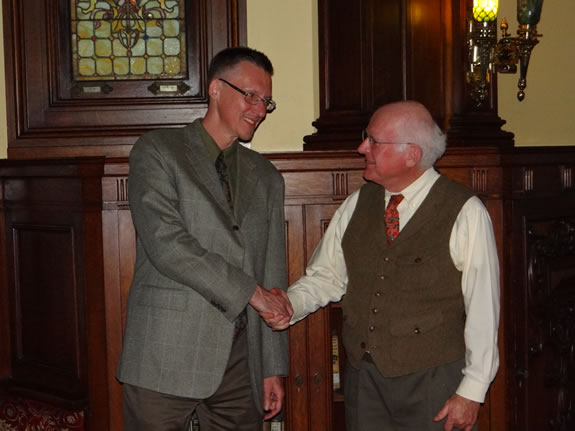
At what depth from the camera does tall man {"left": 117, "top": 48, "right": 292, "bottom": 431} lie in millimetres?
2361

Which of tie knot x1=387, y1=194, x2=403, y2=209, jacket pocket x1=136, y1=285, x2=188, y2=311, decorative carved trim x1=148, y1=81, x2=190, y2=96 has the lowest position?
jacket pocket x1=136, y1=285, x2=188, y2=311

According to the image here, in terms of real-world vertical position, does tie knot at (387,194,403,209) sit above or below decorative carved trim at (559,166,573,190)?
below

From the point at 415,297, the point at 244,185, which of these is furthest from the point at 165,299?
the point at 415,297

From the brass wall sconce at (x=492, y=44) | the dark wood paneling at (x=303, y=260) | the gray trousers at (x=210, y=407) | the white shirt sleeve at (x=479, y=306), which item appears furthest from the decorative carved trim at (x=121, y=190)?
the brass wall sconce at (x=492, y=44)

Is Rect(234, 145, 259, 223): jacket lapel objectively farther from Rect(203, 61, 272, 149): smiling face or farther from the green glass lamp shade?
the green glass lamp shade

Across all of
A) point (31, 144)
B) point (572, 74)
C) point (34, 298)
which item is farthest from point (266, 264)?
point (572, 74)

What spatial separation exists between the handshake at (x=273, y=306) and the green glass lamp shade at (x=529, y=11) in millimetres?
1690

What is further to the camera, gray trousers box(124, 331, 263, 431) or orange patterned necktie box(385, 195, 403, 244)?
orange patterned necktie box(385, 195, 403, 244)

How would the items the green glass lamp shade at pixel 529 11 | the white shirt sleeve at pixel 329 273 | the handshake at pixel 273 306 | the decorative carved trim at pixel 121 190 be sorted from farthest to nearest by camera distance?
the green glass lamp shade at pixel 529 11
the decorative carved trim at pixel 121 190
the white shirt sleeve at pixel 329 273
the handshake at pixel 273 306

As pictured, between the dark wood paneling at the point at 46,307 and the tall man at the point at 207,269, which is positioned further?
the dark wood paneling at the point at 46,307

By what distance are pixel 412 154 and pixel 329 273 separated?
50cm

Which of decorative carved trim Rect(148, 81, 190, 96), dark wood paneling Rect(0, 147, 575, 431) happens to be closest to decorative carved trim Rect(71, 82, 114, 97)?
decorative carved trim Rect(148, 81, 190, 96)

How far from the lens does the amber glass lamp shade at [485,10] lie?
3.33 metres

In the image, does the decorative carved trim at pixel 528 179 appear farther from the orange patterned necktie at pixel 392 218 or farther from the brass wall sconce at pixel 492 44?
the orange patterned necktie at pixel 392 218
